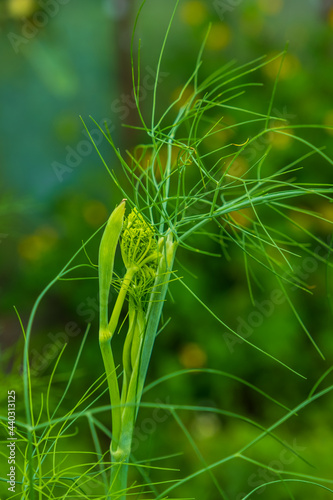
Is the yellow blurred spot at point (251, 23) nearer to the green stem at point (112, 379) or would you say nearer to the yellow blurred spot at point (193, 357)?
the yellow blurred spot at point (193, 357)

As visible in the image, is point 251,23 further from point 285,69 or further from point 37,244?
point 37,244

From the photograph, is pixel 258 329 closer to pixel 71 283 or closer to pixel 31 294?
pixel 71 283

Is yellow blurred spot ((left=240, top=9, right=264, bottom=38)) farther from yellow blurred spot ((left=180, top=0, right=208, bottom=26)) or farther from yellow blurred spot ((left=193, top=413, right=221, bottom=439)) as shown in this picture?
yellow blurred spot ((left=193, top=413, right=221, bottom=439))

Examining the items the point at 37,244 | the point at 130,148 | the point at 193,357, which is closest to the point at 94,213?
the point at 37,244

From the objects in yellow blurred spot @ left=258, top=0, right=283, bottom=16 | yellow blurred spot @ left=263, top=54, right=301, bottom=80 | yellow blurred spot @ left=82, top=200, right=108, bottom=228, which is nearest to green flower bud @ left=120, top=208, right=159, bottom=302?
yellow blurred spot @ left=82, top=200, right=108, bottom=228

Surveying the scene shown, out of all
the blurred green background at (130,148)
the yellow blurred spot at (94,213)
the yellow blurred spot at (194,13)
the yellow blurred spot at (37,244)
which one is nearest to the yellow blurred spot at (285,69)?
the blurred green background at (130,148)

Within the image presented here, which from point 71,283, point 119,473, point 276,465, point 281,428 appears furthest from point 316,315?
point 119,473
